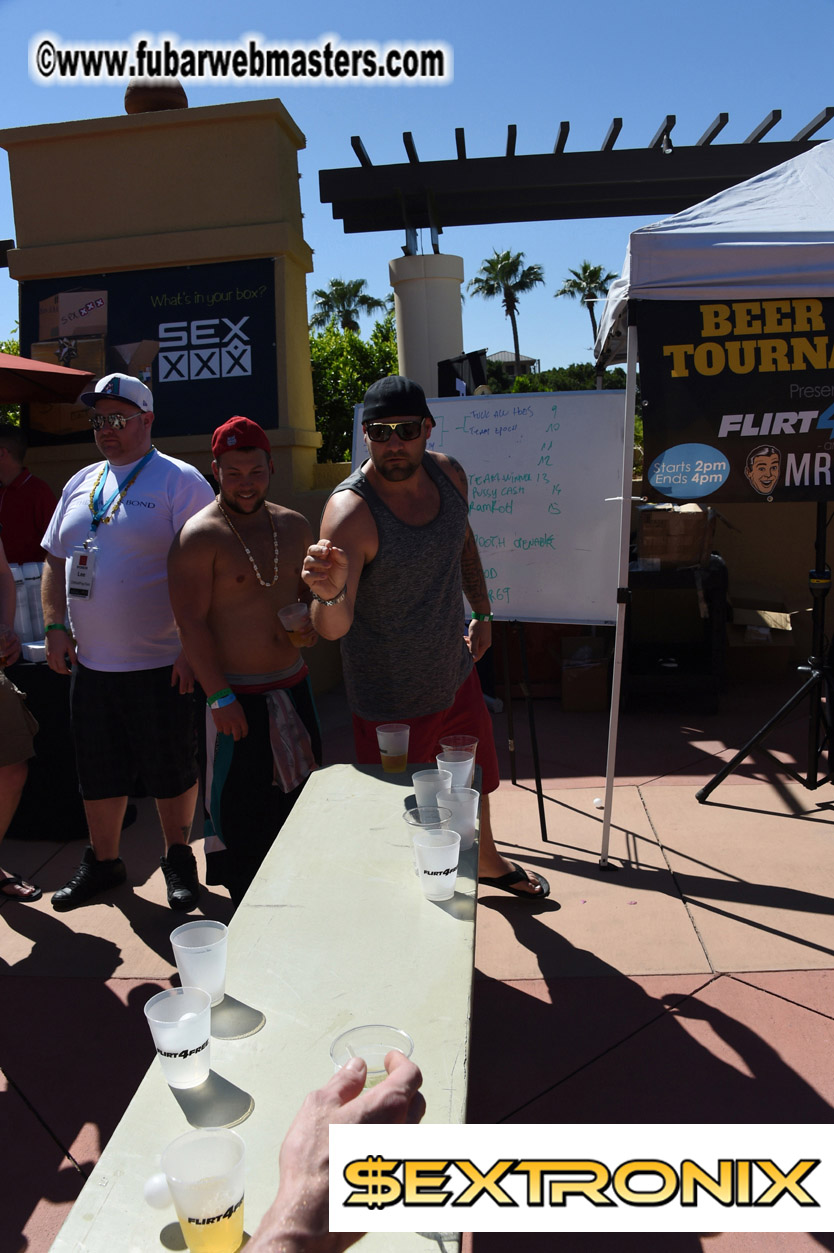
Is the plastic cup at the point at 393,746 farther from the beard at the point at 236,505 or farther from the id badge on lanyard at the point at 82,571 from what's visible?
the id badge on lanyard at the point at 82,571

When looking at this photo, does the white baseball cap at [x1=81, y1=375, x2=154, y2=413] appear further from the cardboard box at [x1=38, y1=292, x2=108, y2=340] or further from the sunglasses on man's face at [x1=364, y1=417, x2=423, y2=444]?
the cardboard box at [x1=38, y1=292, x2=108, y2=340]

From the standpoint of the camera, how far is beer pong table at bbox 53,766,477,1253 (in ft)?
3.95

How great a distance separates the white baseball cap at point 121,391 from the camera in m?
3.50

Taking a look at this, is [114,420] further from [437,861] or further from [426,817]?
[437,861]

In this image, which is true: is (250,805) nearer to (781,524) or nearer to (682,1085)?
(682,1085)

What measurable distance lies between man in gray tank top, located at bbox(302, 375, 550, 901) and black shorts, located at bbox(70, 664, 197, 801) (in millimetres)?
903

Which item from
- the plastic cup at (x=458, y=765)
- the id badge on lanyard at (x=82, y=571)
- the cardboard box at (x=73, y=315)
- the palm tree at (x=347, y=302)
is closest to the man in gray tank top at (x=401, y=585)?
the plastic cup at (x=458, y=765)

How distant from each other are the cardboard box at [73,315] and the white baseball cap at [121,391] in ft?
11.1

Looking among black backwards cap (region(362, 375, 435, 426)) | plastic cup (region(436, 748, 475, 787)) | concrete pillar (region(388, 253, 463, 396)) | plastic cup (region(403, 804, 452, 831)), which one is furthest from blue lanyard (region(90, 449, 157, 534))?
concrete pillar (region(388, 253, 463, 396))

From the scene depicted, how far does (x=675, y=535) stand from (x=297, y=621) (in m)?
4.11

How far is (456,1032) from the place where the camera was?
1521 millimetres

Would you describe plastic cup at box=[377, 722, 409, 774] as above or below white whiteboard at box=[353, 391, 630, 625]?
below

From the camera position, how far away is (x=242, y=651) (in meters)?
3.17

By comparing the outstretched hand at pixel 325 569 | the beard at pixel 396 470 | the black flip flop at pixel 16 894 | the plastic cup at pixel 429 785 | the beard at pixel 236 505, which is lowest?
the black flip flop at pixel 16 894
